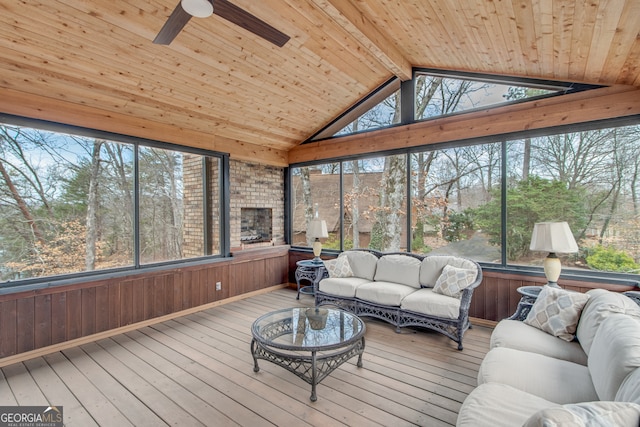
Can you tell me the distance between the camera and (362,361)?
304 centimetres

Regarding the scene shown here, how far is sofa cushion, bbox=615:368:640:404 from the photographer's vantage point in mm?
1231

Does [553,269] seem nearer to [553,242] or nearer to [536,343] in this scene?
[553,242]

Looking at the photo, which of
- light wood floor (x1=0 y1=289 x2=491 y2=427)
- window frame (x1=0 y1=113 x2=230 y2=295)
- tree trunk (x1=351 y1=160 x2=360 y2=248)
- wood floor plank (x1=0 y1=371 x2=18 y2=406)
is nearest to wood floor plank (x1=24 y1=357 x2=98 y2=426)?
light wood floor (x1=0 y1=289 x2=491 y2=427)

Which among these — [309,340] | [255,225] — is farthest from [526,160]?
[255,225]

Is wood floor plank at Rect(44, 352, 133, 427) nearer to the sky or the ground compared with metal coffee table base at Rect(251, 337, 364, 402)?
nearer to the ground

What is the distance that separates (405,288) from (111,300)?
3.74 m

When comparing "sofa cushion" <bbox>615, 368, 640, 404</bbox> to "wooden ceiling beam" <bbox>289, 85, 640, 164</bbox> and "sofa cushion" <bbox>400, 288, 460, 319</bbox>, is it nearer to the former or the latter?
"sofa cushion" <bbox>400, 288, 460, 319</bbox>

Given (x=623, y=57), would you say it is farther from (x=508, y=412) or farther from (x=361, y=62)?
(x=508, y=412)

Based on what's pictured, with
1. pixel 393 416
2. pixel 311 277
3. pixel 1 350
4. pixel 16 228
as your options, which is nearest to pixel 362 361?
pixel 393 416

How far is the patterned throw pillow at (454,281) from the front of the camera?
3.59m

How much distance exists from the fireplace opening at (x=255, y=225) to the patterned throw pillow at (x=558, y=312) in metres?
4.65

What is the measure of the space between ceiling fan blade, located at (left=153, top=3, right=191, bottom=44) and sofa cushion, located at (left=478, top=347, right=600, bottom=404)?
3128 mm

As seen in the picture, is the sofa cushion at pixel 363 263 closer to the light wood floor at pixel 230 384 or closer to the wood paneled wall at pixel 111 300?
the light wood floor at pixel 230 384

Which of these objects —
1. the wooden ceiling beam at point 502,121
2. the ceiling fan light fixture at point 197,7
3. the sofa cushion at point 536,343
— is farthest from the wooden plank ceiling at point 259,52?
the sofa cushion at point 536,343
